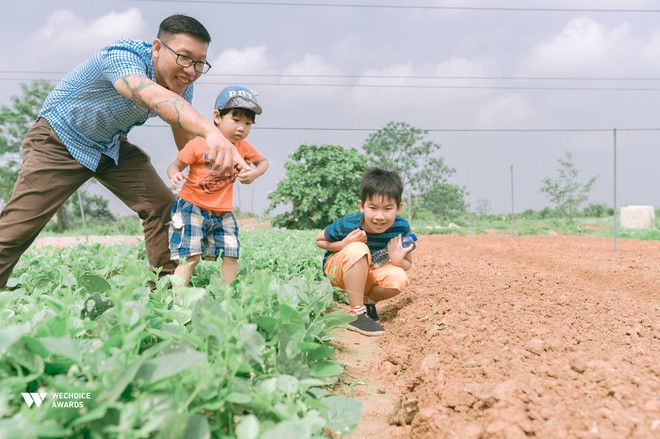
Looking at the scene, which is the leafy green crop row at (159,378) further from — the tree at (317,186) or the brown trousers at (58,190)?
the tree at (317,186)

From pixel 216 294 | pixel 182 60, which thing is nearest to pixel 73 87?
pixel 182 60

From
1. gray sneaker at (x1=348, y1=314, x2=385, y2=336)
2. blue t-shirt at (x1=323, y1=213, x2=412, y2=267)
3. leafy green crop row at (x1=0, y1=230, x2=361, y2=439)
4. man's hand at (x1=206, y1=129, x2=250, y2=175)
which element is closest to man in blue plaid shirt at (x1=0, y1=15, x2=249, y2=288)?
man's hand at (x1=206, y1=129, x2=250, y2=175)

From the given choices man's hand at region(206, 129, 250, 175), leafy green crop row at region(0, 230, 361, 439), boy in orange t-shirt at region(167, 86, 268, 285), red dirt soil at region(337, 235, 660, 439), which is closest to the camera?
leafy green crop row at region(0, 230, 361, 439)

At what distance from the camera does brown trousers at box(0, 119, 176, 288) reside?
3.02m

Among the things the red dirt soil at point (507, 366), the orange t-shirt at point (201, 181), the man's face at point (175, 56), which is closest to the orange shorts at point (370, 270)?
the red dirt soil at point (507, 366)

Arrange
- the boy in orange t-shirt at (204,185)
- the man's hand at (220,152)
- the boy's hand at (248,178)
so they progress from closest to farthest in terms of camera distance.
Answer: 1. the man's hand at (220,152)
2. the boy's hand at (248,178)
3. the boy in orange t-shirt at (204,185)

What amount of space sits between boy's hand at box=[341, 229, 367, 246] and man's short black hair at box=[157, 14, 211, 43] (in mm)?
1442

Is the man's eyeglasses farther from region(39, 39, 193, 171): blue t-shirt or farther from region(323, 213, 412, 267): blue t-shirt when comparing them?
region(323, 213, 412, 267): blue t-shirt

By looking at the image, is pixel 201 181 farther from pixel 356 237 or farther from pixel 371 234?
pixel 371 234

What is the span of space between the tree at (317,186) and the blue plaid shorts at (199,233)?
517 inches

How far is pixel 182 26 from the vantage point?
276cm

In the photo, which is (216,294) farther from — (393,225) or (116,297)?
(393,225)

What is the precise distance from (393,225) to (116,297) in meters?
2.33

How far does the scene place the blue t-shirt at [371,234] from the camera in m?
3.24
